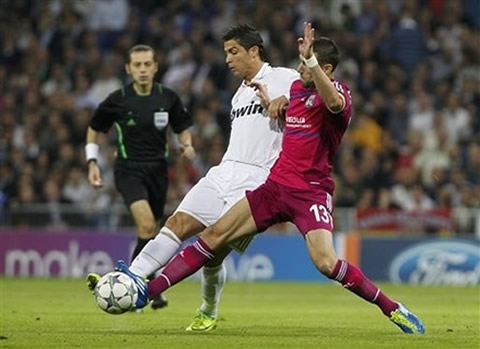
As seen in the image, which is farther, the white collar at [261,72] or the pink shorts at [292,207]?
the white collar at [261,72]

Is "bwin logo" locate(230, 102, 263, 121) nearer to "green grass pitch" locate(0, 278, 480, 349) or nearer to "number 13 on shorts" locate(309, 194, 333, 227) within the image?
"number 13 on shorts" locate(309, 194, 333, 227)

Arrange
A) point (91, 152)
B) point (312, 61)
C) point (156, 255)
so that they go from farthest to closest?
point (91, 152) < point (156, 255) < point (312, 61)

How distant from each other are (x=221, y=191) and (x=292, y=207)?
2.54 ft

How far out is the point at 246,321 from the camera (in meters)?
13.3

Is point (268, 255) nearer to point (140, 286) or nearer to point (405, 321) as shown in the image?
point (405, 321)

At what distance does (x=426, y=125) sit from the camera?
24766mm

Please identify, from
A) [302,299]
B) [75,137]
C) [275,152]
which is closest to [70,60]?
[75,137]

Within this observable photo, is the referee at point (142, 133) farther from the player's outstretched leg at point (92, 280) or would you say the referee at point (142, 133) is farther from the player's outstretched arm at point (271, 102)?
the player's outstretched leg at point (92, 280)

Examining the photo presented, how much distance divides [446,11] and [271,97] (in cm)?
1626

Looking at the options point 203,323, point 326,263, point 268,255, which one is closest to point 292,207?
point 326,263

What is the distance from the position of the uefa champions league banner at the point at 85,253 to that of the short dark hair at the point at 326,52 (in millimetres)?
11396

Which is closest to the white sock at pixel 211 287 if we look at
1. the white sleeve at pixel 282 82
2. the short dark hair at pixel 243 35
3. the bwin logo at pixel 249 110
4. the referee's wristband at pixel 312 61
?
the bwin logo at pixel 249 110

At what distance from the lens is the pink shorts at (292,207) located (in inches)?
445

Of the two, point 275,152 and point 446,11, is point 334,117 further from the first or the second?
point 446,11
